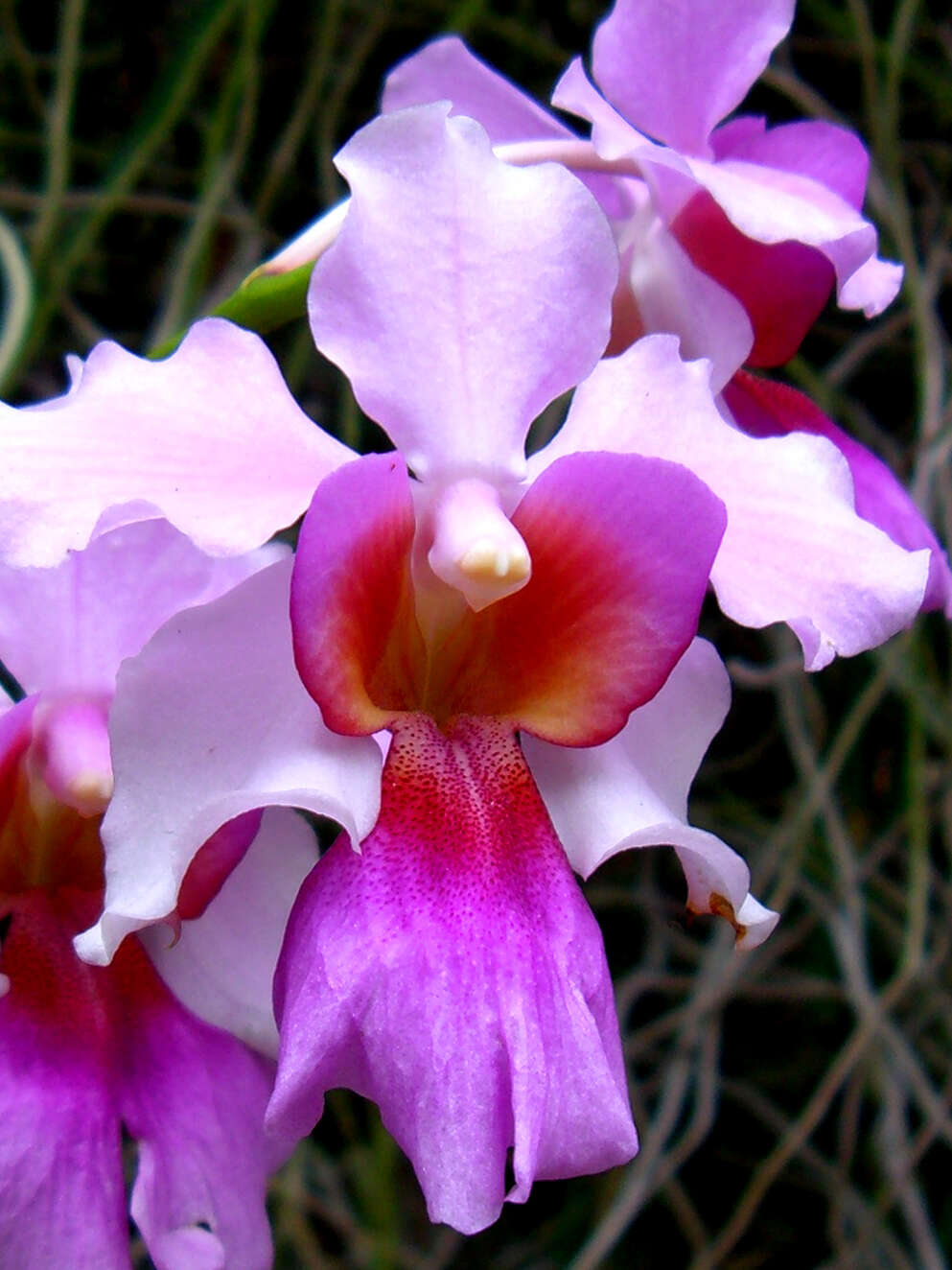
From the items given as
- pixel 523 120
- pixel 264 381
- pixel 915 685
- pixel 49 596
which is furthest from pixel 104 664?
pixel 915 685

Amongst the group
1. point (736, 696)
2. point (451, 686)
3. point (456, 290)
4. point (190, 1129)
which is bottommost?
point (736, 696)

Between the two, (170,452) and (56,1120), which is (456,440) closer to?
(170,452)

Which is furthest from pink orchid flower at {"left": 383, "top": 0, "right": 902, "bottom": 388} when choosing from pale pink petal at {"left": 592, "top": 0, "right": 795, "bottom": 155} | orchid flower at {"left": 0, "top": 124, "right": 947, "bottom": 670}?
orchid flower at {"left": 0, "top": 124, "right": 947, "bottom": 670}

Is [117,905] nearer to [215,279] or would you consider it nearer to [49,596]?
[49,596]

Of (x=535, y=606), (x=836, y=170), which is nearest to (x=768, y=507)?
(x=535, y=606)

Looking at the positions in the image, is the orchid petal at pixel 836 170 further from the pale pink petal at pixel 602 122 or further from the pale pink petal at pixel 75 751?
the pale pink petal at pixel 75 751

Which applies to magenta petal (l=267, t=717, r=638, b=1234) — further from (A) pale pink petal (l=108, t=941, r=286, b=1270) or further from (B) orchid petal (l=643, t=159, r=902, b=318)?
(B) orchid petal (l=643, t=159, r=902, b=318)
